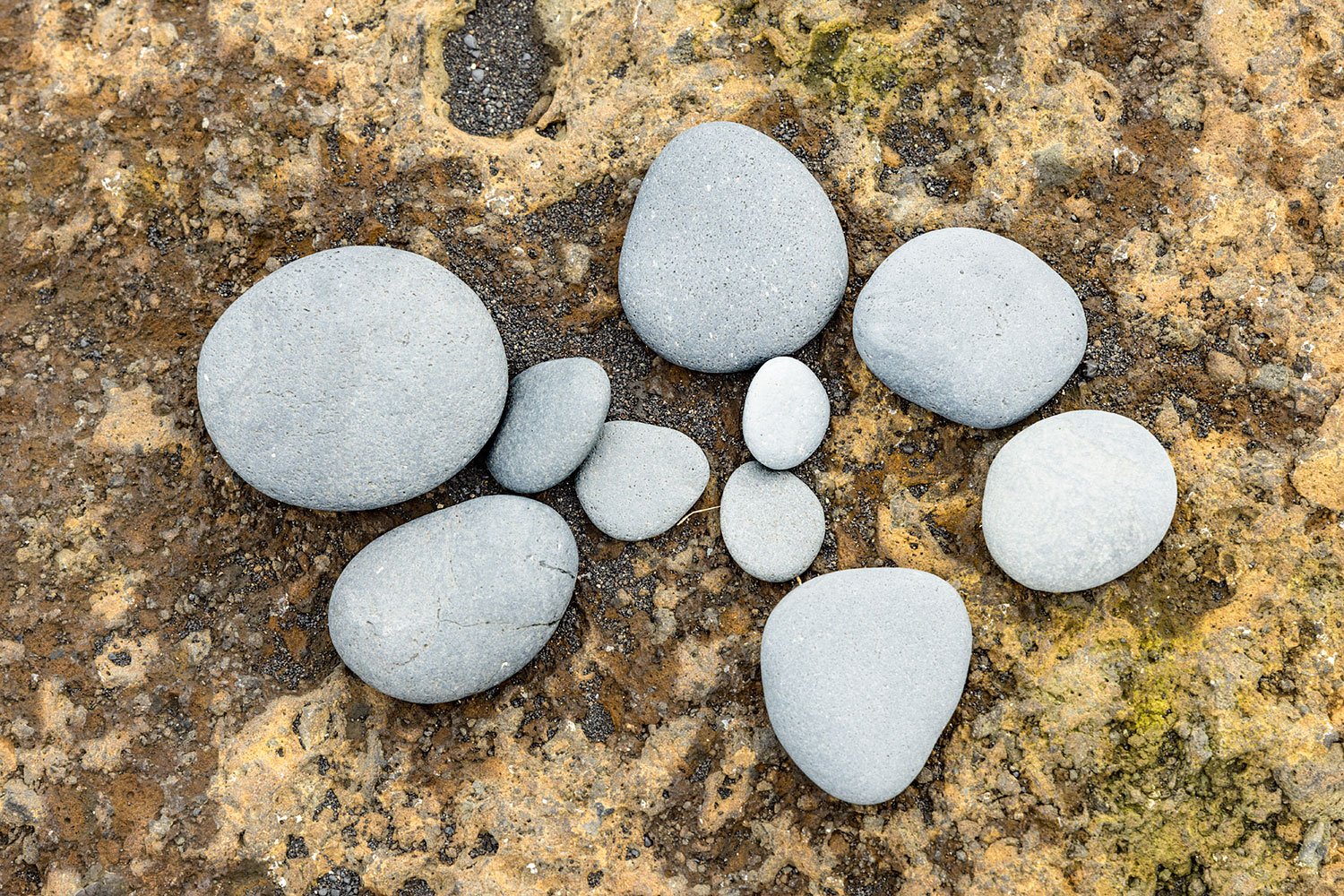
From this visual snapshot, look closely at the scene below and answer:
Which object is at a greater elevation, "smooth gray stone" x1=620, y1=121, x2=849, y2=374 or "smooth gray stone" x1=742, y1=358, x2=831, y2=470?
Answer: "smooth gray stone" x1=620, y1=121, x2=849, y2=374

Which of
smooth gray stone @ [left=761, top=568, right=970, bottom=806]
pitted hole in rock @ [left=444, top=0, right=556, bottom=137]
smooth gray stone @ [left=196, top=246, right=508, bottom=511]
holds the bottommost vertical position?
smooth gray stone @ [left=761, top=568, right=970, bottom=806]

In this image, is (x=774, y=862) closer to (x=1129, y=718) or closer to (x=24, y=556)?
(x=1129, y=718)

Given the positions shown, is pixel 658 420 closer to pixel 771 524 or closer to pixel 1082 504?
pixel 771 524

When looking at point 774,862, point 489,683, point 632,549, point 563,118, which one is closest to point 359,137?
point 563,118

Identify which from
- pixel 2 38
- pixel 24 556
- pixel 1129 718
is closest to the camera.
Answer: pixel 1129 718

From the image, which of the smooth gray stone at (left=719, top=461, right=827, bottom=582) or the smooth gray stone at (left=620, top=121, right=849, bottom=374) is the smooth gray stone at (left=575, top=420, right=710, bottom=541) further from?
the smooth gray stone at (left=620, top=121, right=849, bottom=374)

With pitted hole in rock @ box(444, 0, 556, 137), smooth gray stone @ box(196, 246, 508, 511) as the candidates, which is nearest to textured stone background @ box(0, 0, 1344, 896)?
pitted hole in rock @ box(444, 0, 556, 137)

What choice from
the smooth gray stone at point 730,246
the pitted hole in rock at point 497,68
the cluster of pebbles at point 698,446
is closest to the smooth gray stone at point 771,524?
the cluster of pebbles at point 698,446
